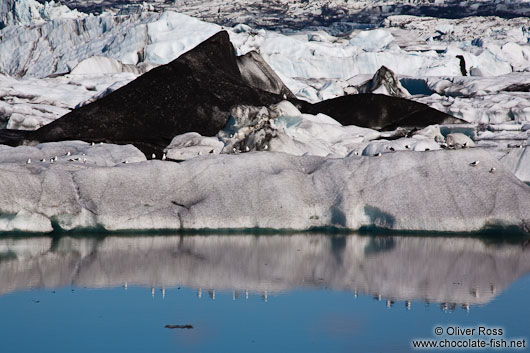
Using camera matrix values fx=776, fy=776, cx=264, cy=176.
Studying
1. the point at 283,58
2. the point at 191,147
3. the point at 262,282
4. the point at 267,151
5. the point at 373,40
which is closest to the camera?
the point at 262,282

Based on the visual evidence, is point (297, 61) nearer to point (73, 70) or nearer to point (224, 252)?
point (73, 70)

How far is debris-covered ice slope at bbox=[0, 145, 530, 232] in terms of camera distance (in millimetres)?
22562

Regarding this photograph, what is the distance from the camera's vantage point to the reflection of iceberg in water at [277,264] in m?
16.4

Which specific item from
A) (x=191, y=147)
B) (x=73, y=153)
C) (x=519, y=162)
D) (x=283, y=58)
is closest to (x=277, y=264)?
(x=73, y=153)

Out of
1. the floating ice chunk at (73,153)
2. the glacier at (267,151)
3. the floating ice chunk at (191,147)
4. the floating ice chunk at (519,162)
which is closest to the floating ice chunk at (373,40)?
the glacier at (267,151)

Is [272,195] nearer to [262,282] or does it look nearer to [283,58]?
[262,282]

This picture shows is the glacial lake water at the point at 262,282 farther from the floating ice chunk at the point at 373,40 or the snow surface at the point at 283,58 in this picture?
the floating ice chunk at the point at 373,40

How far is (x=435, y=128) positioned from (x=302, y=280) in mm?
23282

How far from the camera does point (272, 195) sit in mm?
23406

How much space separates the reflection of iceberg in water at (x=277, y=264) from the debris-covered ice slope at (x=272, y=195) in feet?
2.21

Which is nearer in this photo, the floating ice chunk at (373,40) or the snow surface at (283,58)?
the snow surface at (283,58)

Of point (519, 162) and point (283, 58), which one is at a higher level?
point (283, 58)

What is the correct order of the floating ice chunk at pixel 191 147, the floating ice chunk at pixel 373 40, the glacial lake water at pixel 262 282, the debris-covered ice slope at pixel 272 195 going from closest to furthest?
the glacial lake water at pixel 262 282, the debris-covered ice slope at pixel 272 195, the floating ice chunk at pixel 191 147, the floating ice chunk at pixel 373 40

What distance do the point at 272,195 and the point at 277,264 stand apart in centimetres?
507
